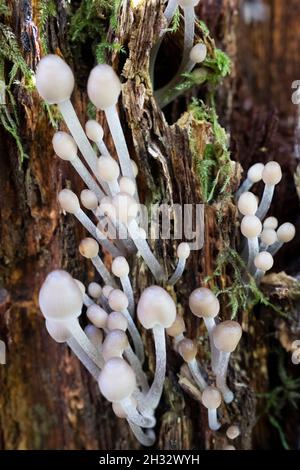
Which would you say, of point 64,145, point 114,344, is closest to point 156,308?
point 114,344

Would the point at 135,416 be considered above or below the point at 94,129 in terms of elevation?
below

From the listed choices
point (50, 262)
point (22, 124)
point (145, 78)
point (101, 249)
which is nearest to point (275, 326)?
point (101, 249)

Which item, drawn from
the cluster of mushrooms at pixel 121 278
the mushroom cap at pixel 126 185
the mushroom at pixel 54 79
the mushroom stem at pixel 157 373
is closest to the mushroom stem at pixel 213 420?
the cluster of mushrooms at pixel 121 278

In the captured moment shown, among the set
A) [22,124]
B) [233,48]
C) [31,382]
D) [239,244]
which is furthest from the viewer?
[233,48]

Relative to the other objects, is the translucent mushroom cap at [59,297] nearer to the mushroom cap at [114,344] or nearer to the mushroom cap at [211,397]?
the mushroom cap at [114,344]

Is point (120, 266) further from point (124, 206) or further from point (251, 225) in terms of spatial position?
point (251, 225)

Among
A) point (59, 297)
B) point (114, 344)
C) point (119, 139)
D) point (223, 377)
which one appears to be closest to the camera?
point (59, 297)

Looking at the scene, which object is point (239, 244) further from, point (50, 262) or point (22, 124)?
point (22, 124)
